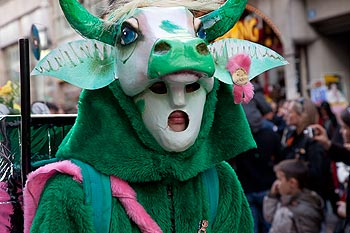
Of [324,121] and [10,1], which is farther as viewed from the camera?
[10,1]

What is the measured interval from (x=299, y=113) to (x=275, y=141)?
71 cm

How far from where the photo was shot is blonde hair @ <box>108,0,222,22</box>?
207 centimetres

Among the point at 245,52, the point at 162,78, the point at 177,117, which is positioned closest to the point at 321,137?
the point at 245,52

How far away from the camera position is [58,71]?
2068 millimetres

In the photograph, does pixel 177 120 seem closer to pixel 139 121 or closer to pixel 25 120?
pixel 139 121

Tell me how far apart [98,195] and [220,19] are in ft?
2.43

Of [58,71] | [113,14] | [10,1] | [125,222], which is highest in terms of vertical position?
[10,1]

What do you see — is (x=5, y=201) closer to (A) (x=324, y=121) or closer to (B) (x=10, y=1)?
(A) (x=324, y=121)

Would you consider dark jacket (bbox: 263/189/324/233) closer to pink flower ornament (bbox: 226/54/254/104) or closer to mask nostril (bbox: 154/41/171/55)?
pink flower ornament (bbox: 226/54/254/104)

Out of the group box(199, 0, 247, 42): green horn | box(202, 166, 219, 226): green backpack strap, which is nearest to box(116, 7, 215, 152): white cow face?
box(199, 0, 247, 42): green horn

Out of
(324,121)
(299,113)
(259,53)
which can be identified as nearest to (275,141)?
(299,113)

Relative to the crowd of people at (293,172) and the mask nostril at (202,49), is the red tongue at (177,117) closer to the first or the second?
the mask nostril at (202,49)

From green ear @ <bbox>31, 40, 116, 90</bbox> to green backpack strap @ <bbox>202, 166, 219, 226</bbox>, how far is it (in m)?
0.49

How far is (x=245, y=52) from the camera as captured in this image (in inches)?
88.9
